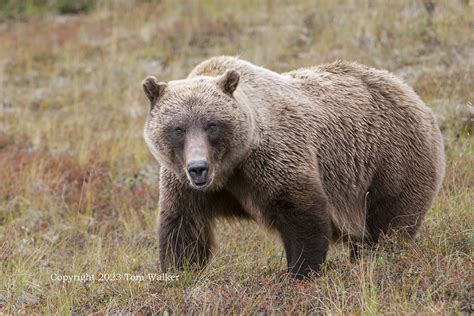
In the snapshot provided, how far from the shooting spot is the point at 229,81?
566 centimetres

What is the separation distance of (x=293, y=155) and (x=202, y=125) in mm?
821

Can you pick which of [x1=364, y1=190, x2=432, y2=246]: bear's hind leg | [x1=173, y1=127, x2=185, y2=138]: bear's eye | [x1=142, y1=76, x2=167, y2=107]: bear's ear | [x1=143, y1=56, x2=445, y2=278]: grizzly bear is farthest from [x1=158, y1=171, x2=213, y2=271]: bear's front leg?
[x1=364, y1=190, x2=432, y2=246]: bear's hind leg

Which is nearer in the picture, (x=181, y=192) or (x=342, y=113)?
(x=181, y=192)

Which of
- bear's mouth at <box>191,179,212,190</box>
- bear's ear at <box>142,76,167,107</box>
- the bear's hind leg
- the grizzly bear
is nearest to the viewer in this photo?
bear's mouth at <box>191,179,212,190</box>

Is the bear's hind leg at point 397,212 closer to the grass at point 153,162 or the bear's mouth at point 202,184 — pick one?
the grass at point 153,162

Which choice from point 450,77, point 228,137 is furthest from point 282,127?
point 450,77

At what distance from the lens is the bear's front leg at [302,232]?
5.59 metres

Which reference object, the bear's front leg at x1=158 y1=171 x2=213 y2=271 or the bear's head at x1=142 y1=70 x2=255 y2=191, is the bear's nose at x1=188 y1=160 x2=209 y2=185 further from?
the bear's front leg at x1=158 y1=171 x2=213 y2=271

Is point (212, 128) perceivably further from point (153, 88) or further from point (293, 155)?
point (293, 155)

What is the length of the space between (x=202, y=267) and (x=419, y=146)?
2.29m

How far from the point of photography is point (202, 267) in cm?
609

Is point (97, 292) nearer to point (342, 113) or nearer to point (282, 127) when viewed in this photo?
point (282, 127)

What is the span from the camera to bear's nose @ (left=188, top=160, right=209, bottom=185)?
5.16 meters

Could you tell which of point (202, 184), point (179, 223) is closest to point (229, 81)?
point (202, 184)
